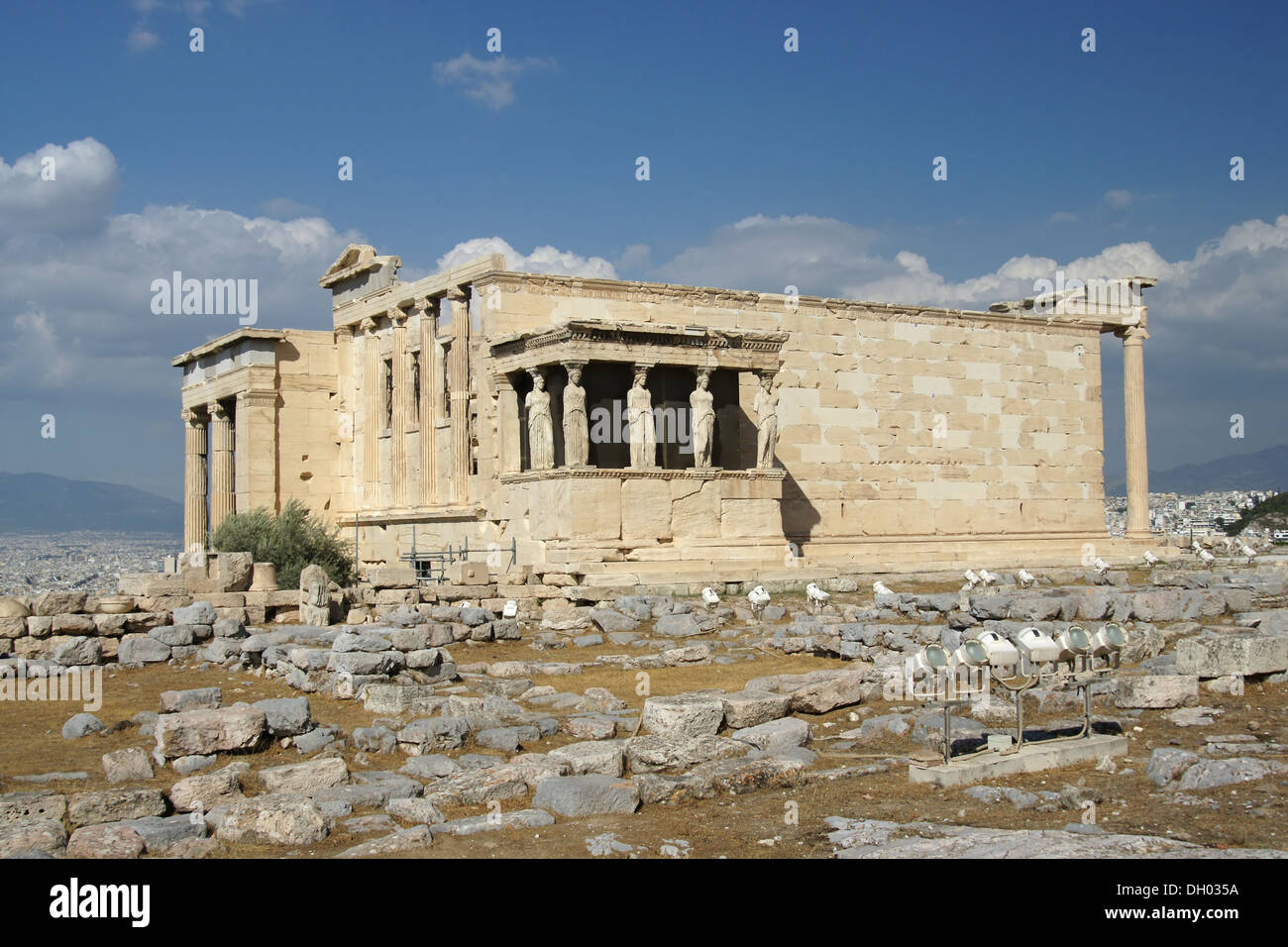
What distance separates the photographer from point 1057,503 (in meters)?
32.9

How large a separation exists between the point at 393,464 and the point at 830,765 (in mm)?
21604

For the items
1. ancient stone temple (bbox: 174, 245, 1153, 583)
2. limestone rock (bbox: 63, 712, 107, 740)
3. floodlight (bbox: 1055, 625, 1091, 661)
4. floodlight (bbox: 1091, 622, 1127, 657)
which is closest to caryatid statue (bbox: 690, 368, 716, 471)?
ancient stone temple (bbox: 174, 245, 1153, 583)

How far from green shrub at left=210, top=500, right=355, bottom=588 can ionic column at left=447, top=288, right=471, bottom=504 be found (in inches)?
111

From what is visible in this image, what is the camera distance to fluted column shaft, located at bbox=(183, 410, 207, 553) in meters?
33.4

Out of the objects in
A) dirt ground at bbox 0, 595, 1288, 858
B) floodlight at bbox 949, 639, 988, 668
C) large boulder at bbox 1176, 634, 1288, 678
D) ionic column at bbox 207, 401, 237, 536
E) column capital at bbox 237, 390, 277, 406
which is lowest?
dirt ground at bbox 0, 595, 1288, 858

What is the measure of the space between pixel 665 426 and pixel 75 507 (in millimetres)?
140155

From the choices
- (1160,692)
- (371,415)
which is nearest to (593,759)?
(1160,692)

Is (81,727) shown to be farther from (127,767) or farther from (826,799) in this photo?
(826,799)

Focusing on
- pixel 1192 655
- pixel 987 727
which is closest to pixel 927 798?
pixel 987 727

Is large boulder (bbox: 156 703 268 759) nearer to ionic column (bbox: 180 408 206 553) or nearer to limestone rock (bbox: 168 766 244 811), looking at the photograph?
limestone rock (bbox: 168 766 244 811)

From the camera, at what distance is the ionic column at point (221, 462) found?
31672 millimetres

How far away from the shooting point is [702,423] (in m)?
23.8

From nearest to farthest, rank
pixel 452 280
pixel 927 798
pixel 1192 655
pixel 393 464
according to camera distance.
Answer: pixel 927 798 < pixel 1192 655 < pixel 452 280 < pixel 393 464
